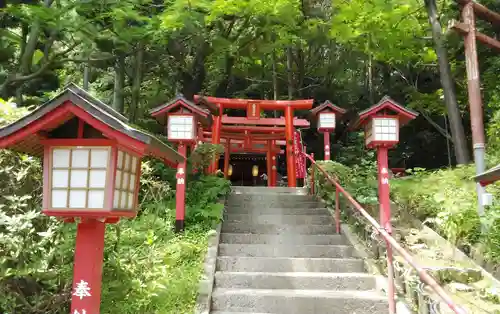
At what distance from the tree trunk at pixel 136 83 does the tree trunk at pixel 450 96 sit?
831cm

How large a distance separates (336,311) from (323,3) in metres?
14.4

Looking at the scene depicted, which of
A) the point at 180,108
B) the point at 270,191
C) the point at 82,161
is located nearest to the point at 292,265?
the point at 180,108

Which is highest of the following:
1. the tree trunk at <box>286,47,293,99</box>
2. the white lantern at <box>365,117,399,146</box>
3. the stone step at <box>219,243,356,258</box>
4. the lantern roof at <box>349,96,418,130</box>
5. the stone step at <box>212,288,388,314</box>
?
the tree trunk at <box>286,47,293,99</box>

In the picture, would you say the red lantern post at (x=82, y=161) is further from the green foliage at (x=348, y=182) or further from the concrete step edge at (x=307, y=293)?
the green foliage at (x=348, y=182)

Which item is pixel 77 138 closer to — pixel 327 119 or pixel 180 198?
pixel 180 198

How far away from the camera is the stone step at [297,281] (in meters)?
6.72

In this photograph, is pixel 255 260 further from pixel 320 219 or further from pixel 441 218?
pixel 441 218

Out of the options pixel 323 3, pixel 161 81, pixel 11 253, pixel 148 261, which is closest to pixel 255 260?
pixel 148 261

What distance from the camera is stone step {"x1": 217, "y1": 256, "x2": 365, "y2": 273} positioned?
726cm

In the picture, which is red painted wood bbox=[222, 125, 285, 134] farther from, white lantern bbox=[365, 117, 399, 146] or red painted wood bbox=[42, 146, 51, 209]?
red painted wood bbox=[42, 146, 51, 209]

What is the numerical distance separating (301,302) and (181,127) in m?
4.37

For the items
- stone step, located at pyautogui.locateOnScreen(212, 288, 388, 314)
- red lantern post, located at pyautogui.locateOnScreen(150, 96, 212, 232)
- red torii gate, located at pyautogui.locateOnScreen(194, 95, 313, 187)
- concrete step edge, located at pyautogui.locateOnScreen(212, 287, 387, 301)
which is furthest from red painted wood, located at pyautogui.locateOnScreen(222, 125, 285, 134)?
stone step, located at pyautogui.locateOnScreen(212, 288, 388, 314)

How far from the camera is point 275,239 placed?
8.42 m

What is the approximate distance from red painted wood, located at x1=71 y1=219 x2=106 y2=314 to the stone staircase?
2485mm
